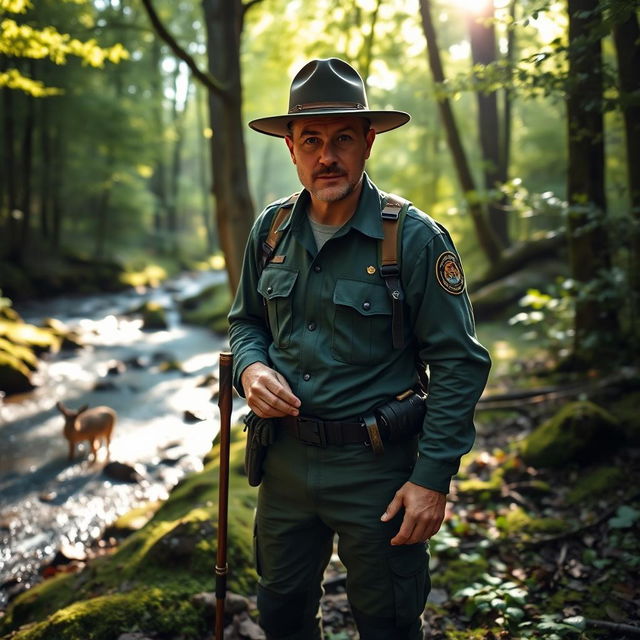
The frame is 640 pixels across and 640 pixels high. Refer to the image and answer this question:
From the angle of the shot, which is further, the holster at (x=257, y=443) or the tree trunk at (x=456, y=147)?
the tree trunk at (x=456, y=147)

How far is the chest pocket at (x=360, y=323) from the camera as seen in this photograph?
7.63 ft

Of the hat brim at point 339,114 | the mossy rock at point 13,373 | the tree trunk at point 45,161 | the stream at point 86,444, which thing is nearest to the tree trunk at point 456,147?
the stream at point 86,444

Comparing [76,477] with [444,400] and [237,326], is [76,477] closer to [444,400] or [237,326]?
[237,326]

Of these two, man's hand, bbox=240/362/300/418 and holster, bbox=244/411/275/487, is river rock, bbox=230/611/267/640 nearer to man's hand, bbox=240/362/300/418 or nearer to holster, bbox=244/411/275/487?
holster, bbox=244/411/275/487

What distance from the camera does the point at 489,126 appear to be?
43.2 feet

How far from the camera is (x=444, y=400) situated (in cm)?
221

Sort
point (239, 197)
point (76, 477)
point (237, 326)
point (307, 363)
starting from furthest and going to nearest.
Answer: point (239, 197) → point (76, 477) → point (237, 326) → point (307, 363)

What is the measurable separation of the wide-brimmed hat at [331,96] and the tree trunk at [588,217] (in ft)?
9.13

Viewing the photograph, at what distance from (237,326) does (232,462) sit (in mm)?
2756

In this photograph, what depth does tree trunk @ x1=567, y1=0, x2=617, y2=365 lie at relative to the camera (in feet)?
15.8

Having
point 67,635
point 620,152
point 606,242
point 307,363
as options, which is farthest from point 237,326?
point 620,152

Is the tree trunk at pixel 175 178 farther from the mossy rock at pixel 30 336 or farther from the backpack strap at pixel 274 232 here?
the backpack strap at pixel 274 232

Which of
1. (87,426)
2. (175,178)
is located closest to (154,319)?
(87,426)

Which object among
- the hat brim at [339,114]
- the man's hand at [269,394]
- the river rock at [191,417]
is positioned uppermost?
the hat brim at [339,114]
